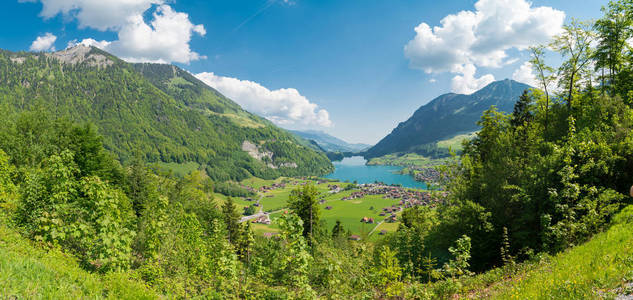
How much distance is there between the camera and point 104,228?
718cm

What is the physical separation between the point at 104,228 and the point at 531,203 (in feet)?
61.8

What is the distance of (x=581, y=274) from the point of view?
7.16 metres

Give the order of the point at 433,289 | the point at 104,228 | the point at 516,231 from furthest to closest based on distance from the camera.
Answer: the point at 516,231
the point at 433,289
the point at 104,228

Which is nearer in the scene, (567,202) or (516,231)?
(567,202)

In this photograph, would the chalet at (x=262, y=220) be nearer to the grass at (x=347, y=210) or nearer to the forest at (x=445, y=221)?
the grass at (x=347, y=210)

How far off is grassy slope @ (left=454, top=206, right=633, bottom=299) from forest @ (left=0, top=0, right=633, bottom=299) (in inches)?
9.3

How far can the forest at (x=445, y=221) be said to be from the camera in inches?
303

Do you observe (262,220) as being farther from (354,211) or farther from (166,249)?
(166,249)

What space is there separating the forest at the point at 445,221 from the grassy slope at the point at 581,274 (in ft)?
0.77

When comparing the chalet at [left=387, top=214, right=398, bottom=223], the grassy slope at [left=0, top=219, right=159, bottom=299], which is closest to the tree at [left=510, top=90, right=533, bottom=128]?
the grassy slope at [left=0, top=219, right=159, bottom=299]

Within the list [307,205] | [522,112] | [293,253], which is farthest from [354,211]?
[293,253]

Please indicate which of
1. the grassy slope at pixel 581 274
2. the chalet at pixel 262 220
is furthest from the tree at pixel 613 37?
the chalet at pixel 262 220

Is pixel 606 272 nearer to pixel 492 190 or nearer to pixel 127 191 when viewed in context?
pixel 492 190

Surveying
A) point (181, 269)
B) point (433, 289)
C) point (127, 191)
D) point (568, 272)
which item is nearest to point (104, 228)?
point (181, 269)
